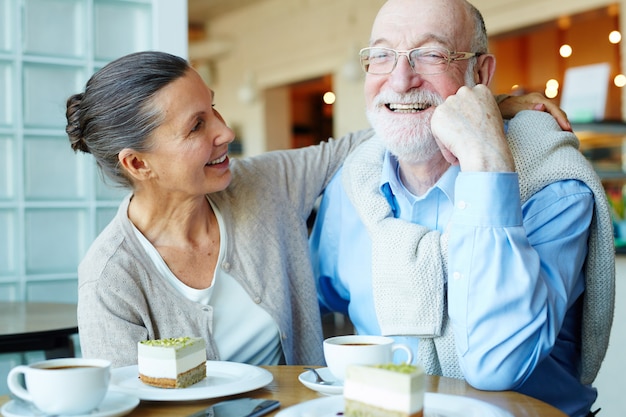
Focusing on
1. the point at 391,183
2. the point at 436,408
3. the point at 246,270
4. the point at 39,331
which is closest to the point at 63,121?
the point at 39,331

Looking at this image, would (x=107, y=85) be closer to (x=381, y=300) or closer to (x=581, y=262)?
(x=381, y=300)

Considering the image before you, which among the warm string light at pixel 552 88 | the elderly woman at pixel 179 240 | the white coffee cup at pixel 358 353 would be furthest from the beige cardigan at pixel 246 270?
the warm string light at pixel 552 88

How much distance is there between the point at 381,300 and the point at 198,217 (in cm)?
47

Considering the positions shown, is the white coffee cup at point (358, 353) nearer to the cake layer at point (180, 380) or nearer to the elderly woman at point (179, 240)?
the cake layer at point (180, 380)

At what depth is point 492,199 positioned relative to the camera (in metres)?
1.32

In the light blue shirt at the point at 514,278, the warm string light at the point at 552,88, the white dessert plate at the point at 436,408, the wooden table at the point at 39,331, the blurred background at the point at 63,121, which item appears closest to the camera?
the white dessert plate at the point at 436,408

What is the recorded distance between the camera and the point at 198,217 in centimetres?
175

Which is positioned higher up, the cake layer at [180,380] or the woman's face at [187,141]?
the woman's face at [187,141]

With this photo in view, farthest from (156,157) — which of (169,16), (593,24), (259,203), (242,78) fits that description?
(242,78)

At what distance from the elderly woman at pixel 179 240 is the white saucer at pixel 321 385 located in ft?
1.34

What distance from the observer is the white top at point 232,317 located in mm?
1634

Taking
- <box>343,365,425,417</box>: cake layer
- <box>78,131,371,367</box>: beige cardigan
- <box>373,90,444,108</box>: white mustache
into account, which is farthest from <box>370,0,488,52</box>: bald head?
<box>343,365,425,417</box>: cake layer

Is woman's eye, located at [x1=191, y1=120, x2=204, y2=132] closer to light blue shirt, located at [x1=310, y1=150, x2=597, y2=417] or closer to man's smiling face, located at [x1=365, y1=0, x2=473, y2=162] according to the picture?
man's smiling face, located at [x1=365, y1=0, x2=473, y2=162]

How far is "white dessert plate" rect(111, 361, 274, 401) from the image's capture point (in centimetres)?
115
